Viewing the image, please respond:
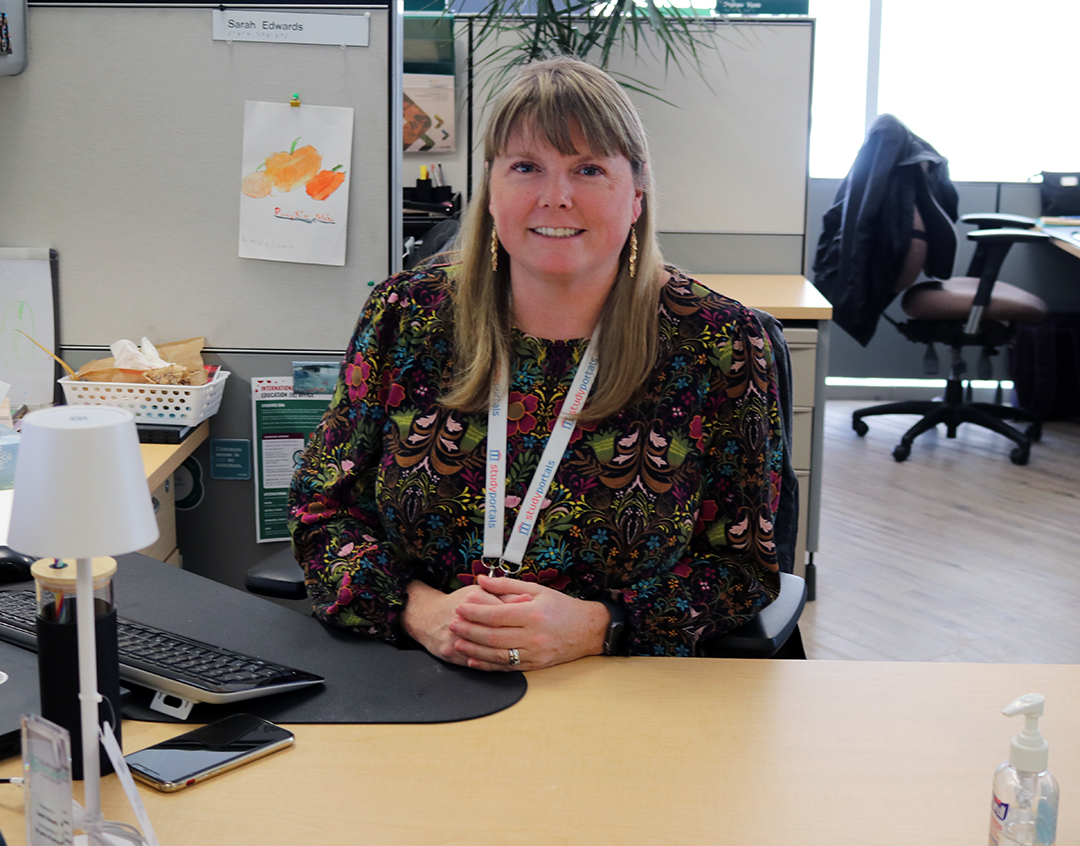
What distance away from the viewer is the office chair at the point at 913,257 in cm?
382

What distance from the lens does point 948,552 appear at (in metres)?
3.25

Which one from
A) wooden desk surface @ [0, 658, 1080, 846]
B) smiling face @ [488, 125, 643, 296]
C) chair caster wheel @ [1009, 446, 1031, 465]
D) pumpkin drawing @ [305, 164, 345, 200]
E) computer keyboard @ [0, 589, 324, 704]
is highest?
pumpkin drawing @ [305, 164, 345, 200]

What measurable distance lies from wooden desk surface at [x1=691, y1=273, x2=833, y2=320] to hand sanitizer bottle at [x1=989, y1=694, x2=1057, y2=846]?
63.7 inches

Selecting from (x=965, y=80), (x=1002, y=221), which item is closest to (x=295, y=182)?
(x=1002, y=221)

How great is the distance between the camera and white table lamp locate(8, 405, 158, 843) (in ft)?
2.10

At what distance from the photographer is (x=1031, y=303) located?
4000 mm

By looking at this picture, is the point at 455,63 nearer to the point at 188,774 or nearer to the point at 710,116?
the point at 710,116

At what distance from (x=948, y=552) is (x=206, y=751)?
2815 mm

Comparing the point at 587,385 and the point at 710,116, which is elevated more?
the point at 710,116

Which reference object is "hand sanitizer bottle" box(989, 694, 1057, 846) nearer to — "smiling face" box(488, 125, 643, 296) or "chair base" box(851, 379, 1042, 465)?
"smiling face" box(488, 125, 643, 296)

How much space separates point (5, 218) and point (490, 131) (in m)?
1.04

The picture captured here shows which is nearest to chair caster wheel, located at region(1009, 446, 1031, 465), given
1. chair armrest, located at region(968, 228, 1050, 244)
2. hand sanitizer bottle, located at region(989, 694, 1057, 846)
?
chair armrest, located at region(968, 228, 1050, 244)

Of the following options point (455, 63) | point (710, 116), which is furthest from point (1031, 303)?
point (455, 63)

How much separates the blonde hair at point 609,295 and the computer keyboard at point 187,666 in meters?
0.41
